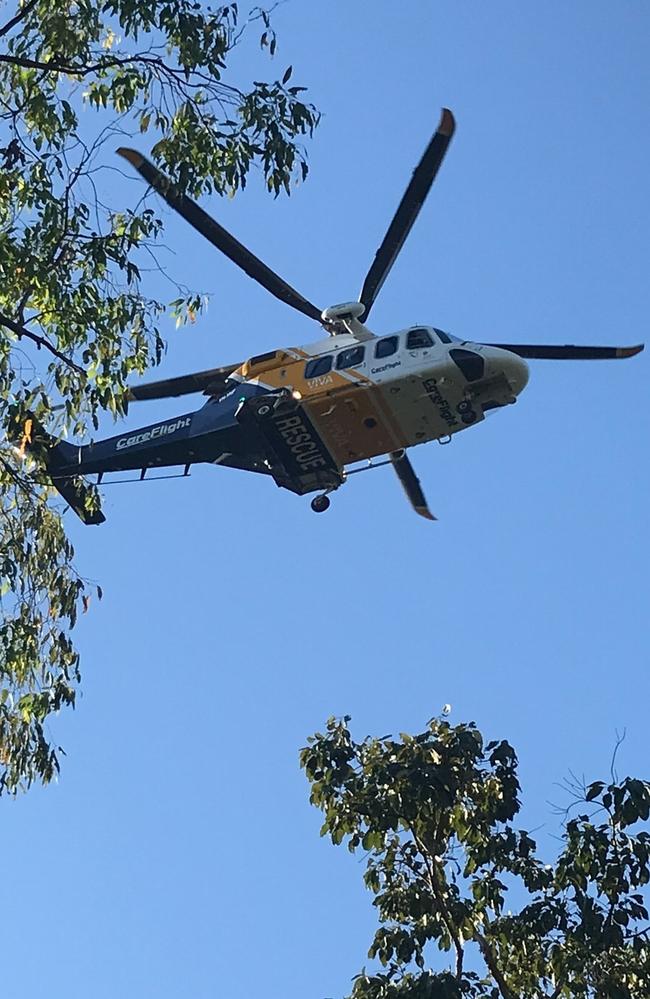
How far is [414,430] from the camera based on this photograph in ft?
59.0

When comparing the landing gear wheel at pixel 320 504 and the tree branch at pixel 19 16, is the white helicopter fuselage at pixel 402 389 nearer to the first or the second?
the landing gear wheel at pixel 320 504

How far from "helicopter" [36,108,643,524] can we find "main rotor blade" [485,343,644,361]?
0.01 metres

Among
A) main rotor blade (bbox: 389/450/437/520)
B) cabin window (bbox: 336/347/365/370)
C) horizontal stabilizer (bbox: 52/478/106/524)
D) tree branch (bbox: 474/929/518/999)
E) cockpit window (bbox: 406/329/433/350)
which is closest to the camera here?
tree branch (bbox: 474/929/518/999)

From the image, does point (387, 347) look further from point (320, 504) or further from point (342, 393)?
point (320, 504)

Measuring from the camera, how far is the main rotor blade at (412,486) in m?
20.4

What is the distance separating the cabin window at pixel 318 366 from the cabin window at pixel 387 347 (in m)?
0.67

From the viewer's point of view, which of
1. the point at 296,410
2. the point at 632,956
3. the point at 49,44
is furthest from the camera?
the point at 296,410

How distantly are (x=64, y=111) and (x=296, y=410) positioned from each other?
20.4 ft

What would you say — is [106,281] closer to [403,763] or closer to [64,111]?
[64,111]

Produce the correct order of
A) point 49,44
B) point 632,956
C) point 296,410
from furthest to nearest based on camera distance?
point 296,410 → point 49,44 → point 632,956

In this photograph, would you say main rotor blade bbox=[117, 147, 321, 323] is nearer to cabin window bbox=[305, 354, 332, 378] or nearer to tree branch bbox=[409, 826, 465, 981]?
cabin window bbox=[305, 354, 332, 378]

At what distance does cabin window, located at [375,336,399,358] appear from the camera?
18.0 meters

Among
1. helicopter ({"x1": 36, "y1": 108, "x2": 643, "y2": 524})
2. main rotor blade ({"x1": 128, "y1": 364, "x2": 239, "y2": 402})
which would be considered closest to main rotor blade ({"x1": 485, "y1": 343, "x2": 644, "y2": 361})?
helicopter ({"x1": 36, "y1": 108, "x2": 643, "y2": 524})

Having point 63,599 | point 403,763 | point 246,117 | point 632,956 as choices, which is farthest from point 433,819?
point 246,117
